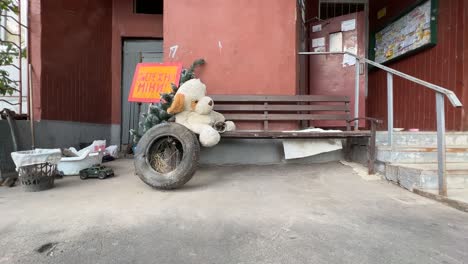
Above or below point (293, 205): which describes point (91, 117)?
above

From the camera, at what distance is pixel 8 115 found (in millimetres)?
3535

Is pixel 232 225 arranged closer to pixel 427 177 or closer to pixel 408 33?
pixel 427 177

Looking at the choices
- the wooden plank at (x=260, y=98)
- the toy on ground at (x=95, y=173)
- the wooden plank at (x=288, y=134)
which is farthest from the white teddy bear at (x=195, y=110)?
the toy on ground at (x=95, y=173)

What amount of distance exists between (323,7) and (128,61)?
4584 mm

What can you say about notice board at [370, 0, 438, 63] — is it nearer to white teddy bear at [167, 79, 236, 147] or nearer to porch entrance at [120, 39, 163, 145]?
white teddy bear at [167, 79, 236, 147]

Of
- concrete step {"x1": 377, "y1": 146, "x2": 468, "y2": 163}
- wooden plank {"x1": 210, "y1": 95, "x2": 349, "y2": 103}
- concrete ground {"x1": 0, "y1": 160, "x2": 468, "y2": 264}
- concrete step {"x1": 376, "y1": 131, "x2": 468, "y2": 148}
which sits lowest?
concrete ground {"x1": 0, "y1": 160, "x2": 468, "y2": 264}

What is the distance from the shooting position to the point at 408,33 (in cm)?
474

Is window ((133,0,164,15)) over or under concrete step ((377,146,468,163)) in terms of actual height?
over

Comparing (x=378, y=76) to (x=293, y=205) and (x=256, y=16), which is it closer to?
(x=256, y=16)

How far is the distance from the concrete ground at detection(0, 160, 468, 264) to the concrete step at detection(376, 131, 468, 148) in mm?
741

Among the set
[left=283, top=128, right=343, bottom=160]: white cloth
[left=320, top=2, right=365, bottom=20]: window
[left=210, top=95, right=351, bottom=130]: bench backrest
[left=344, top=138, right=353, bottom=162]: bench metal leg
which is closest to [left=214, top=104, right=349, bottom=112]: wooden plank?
[left=210, top=95, right=351, bottom=130]: bench backrest

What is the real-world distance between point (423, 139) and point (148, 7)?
576 cm

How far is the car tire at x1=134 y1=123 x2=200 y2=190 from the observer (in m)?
2.72

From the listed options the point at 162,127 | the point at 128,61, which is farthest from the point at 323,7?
the point at 162,127
